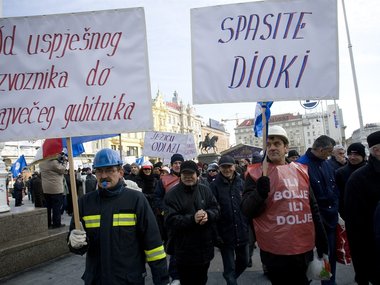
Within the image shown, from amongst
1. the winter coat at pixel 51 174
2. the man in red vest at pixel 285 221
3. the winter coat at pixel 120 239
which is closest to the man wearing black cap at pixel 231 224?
the man in red vest at pixel 285 221

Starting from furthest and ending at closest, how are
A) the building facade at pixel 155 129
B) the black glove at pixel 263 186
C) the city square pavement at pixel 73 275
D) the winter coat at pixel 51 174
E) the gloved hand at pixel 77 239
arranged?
1. the building facade at pixel 155 129
2. the winter coat at pixel 51 174
3. the city square pavement at pixel 73 275
4. the black glove at pixel 263 186
5. the gloved hand at pixel 77 239

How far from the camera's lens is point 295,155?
22.6 feet

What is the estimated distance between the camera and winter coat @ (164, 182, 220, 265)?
3463 millimetres

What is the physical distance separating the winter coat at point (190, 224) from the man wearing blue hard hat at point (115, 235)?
97 centimetres

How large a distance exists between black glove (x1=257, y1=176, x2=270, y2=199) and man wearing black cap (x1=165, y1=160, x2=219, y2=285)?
1.08 meters

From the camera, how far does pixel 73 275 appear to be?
4.88 meters

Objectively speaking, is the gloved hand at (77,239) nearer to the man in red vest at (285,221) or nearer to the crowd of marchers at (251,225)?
the crowd of marchers at (251,225)

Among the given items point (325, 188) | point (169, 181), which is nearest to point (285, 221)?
point (325, 188)

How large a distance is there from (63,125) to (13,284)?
2898 millimetres

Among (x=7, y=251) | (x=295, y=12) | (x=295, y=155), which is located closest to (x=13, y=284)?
(x=7, y=251)

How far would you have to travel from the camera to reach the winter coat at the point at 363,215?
9.51 feet

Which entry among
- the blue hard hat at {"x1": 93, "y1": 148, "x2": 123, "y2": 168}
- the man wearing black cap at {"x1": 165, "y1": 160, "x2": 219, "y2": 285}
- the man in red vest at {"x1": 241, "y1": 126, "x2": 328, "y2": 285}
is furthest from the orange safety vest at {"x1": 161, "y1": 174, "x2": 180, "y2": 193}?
the blue hard hat at {"x1": 93, "y1": 148, "x2": 123, "y2": 168}

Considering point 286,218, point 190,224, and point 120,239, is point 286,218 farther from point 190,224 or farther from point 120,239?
point 120,239

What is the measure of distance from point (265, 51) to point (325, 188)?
1.80 metres
